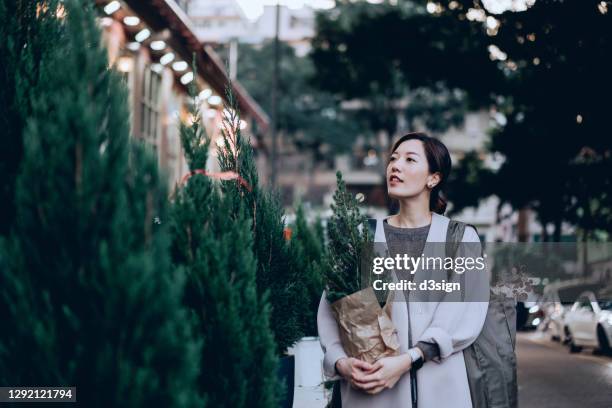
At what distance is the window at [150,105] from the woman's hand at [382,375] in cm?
1045

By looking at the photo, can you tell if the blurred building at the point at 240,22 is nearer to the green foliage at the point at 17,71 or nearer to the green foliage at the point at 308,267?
the green foliage at the point at 308,267

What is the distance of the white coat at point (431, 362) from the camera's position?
118 inches

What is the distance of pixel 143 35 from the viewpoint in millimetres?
11094

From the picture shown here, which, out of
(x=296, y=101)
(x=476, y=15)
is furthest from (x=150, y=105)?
(x=296, y=101)

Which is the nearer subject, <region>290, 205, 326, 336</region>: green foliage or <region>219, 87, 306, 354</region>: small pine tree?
<region>219, 87, 306, 354</region>: small pine tree

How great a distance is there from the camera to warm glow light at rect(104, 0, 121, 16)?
30.2ft

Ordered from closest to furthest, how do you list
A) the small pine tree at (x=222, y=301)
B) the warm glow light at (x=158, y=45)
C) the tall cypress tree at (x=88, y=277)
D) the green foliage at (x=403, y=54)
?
1. the tall cypress tree at (x=88, y=277)
2. the small pine tree at (x=222, y=301)
3. the green foliage at (x=403, y=54)
4. the warm glow light at (x=158, y=45)

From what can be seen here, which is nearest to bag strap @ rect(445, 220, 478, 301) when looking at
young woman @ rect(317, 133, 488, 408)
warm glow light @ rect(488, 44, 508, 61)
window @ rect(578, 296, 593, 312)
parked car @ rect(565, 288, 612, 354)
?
young woman @ rect(317, 133, 488, 408)

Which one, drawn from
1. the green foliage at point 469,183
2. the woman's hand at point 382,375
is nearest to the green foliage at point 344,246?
the woman's hand at point 382,375

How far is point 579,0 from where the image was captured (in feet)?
22.7

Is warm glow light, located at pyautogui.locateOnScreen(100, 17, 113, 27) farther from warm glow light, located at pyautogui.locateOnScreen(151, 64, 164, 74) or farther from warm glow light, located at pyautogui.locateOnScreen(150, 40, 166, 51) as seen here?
warm glow light, located at pyautogui.locateOnScreen(151, 64, 164, 74)

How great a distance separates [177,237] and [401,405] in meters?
1.20

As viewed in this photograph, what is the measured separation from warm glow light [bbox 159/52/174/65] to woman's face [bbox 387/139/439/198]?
999 cm

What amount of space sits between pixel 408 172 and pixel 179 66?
1102 cm
